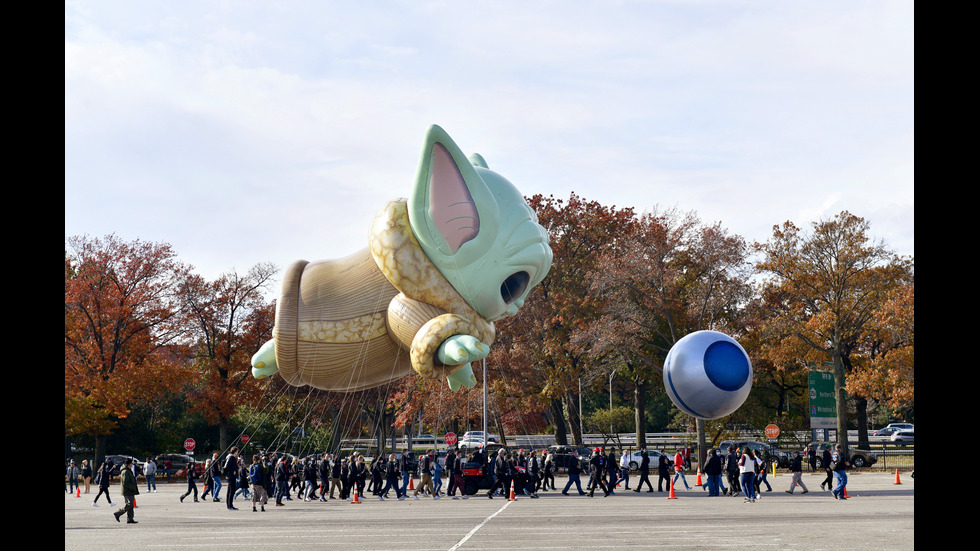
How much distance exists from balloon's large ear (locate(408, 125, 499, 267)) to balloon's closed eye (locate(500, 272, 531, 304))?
4.11 feet

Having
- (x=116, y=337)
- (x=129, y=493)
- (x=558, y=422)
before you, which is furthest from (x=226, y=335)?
(x=129, y=493)

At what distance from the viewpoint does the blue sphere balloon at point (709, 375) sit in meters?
19.6

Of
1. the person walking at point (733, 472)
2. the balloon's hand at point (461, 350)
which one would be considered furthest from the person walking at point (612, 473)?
the balloon's hand at point (461, 350)

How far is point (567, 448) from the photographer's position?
36.9 m

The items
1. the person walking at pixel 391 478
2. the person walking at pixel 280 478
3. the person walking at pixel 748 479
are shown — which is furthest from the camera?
the person walking at pixel 391 478

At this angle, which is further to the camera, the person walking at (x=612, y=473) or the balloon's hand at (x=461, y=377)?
the person walking at (x=612, y=473)

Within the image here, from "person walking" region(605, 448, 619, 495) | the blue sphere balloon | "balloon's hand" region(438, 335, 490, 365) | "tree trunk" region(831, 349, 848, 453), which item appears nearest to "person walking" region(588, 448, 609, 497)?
"person walking" region(605, 448, 619, 495)

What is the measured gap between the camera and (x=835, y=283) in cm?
3953

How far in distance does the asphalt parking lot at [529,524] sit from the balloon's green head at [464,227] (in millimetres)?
4831

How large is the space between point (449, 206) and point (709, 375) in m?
6.63

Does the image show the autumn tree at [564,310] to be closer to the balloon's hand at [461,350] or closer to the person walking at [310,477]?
the person walking at [310,477]
